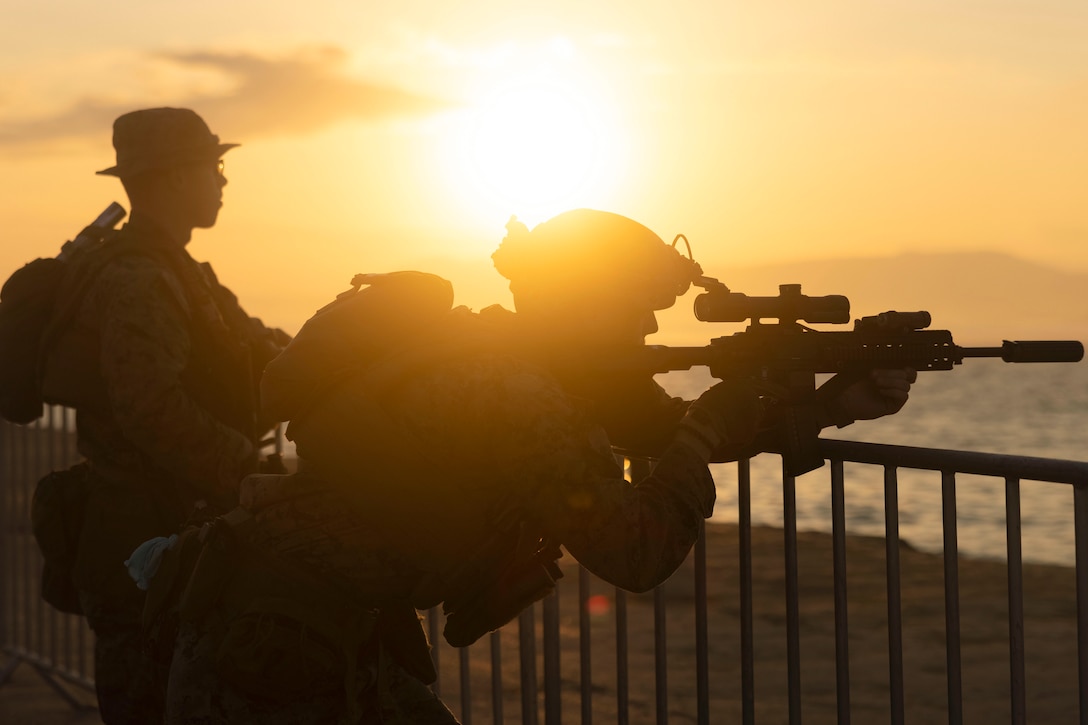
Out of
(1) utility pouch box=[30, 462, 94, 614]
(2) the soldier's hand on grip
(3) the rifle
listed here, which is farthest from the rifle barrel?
(1) utility pouch box=[30, 462, 94, 614]

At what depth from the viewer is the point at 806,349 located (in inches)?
131

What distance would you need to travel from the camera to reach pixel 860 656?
9281 millimetres

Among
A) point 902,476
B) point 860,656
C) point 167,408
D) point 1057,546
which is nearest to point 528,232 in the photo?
point 167,408

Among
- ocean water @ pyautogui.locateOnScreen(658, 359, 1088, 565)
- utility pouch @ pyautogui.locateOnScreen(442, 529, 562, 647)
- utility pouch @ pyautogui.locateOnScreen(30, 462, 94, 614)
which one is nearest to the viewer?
utility pouch @ pyautogui.locateOnScreen(442, 529, 562, 647)

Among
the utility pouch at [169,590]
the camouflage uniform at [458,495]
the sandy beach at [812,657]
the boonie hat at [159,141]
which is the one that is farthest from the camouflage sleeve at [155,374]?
the sandy beach at [812,657]

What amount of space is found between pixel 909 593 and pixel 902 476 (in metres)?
18.9

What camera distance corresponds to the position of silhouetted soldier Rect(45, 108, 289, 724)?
167 inches

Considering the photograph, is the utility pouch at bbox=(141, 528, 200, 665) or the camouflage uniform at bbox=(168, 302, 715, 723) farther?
the utility pouch at bbox=(141, 528, 200, 665)

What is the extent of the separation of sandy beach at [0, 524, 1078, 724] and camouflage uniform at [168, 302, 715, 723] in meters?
4.53

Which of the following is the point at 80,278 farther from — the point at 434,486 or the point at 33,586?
the point at 33,586

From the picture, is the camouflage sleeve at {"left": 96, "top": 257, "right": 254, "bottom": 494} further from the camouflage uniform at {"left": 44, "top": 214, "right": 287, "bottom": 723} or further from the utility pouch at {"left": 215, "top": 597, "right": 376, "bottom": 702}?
the utility pouch at {"left": 215, "top": 597, "right": 376, "bottom": 702}

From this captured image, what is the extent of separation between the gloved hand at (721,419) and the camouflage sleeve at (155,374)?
1.97 m

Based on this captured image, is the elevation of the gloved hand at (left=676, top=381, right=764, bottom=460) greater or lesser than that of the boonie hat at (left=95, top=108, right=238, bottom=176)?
lesser

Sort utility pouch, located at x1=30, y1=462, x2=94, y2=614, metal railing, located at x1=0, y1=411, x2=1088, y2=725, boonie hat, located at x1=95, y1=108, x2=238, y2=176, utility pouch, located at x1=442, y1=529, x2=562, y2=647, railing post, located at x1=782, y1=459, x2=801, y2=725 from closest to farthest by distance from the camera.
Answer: metal railing, located at x1=0, y1=411, x2=1088, y2=725, utility pouch, located at x1=442, y1=529, x2=562, y2=647, railing post, located at x1=782, y1=459, x2=801, y2=725, utility pouch, located at x1=30, y1=462, x2=94, y2=614, boonie hat, located at x1=95, y1=108, x2=238, y2=176
